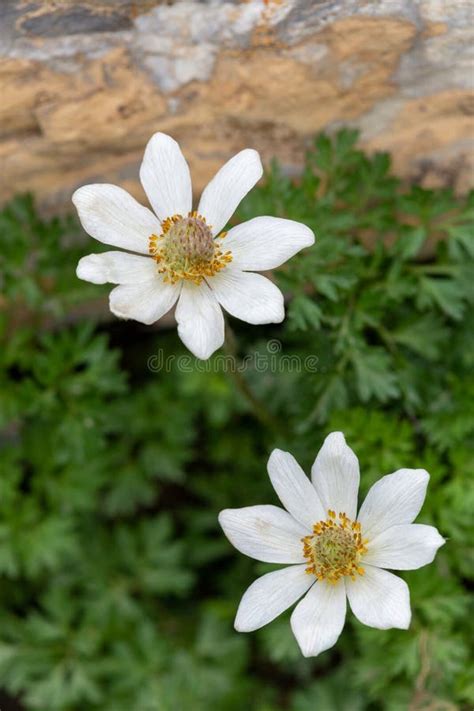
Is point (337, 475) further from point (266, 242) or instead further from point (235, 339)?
point (235, 339)

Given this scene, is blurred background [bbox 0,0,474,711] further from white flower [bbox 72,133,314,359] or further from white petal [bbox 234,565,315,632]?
white petal [bbox 234,565,315,632]

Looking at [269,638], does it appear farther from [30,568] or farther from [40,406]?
[40,406]

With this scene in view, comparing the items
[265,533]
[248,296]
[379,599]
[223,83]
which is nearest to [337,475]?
[265,533]

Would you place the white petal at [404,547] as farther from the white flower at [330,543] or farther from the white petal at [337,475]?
the white petal at [337,475]

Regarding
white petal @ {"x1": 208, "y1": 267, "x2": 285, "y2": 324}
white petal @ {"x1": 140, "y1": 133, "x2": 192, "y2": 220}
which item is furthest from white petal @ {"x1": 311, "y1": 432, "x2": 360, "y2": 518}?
white petal @ {"x1": 140, "y1": 133, "x2": 192, "y2": 220}

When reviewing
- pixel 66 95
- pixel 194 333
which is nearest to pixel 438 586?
pixel 194 333
